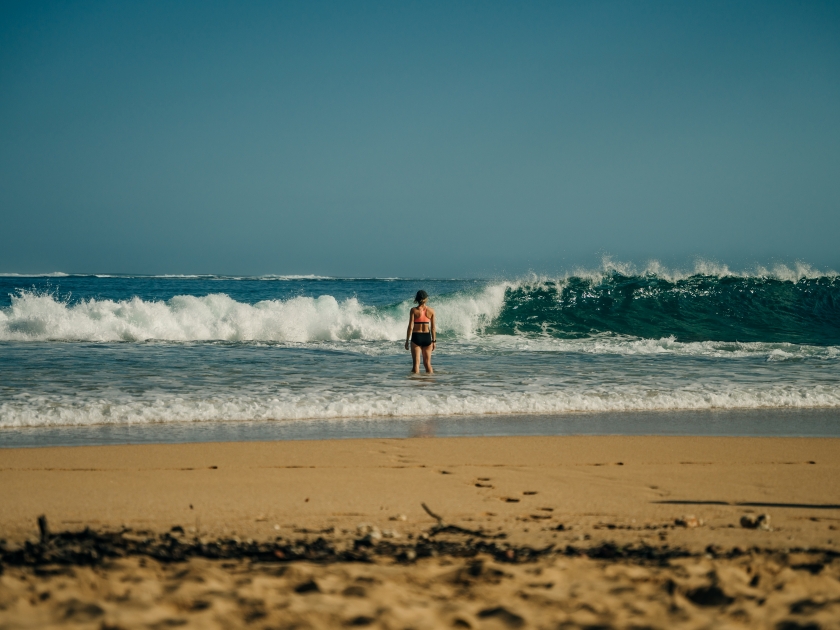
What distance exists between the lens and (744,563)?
318 centimetres

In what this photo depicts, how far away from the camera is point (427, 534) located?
12.4 ft

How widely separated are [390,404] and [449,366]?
4.05 m

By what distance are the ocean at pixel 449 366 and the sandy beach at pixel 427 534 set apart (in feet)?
4.33

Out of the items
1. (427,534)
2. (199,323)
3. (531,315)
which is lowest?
(427,534)

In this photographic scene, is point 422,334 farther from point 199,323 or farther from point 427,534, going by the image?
point 199,323

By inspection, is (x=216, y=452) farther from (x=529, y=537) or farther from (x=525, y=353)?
(x=525, y=353)

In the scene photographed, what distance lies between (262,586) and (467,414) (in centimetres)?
569

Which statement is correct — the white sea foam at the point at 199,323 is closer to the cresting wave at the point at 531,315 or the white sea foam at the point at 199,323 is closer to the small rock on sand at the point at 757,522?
the cresting wave at the point at 531,315

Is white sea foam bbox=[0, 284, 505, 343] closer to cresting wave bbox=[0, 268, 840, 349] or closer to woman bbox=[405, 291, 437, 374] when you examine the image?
cresting wave bbox=[0, 268, 840, 349]

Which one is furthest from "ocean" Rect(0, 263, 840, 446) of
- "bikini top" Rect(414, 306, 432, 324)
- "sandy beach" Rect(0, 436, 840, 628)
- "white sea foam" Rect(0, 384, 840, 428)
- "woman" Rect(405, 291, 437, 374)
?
"sandy beach" Rect(0, 436, 840, 628)

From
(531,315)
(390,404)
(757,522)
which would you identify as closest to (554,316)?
(531,315)

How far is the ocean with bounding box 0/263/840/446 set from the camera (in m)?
7.69

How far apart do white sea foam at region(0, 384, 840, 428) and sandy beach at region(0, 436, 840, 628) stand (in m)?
1.64

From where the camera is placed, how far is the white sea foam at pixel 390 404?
25.4 ft
